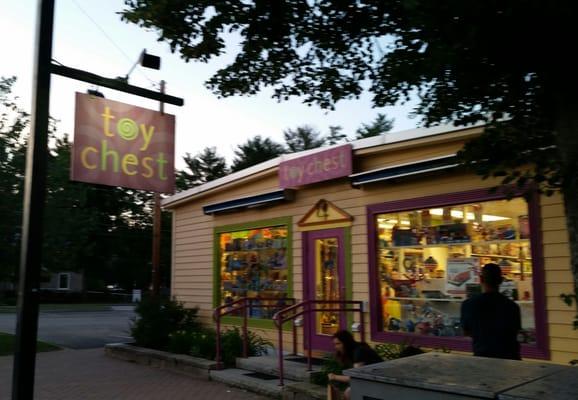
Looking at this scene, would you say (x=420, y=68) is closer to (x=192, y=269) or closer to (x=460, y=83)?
(x=460, y=83)

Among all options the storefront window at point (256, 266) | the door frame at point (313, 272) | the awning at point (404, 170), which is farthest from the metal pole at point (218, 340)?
the awning at point (404, 170)

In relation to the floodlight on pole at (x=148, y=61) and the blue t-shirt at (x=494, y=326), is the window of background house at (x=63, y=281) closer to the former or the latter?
the floodlight on pole at (x=148, y=61)

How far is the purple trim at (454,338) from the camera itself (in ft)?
22.3

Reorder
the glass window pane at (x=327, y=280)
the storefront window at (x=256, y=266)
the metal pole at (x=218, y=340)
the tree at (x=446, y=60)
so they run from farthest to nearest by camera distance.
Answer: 1. the storefront window at (x=256, y=266)
2. the glass window pane at (x=327, y=280)
3. the metal pole at (x=218, y=340)
4. the tree at (x=446, y=60)

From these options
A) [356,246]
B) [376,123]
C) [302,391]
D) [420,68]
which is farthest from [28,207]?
[376,123]

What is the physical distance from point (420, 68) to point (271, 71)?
2.32 m

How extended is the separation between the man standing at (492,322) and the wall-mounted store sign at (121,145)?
145 inches

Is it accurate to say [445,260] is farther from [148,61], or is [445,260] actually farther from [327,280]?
[148,61]

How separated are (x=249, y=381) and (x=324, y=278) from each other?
7.90 feet

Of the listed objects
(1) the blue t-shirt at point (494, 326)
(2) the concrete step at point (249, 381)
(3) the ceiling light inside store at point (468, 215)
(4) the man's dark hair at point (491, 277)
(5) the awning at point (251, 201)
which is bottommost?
(2) the concrete step at point (249, 381)

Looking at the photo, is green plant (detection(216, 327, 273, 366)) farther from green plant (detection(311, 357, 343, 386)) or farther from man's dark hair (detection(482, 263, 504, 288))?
man's dark hair (detection(482, 263, 504, 288))

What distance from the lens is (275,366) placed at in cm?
873

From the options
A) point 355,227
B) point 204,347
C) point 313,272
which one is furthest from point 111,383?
point 355,227

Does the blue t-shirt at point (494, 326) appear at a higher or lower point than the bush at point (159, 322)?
higher
